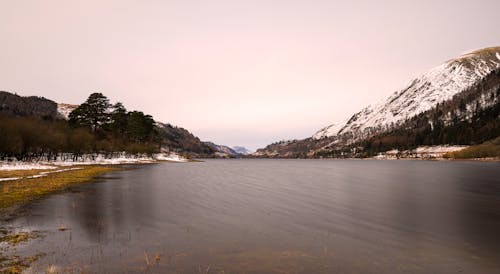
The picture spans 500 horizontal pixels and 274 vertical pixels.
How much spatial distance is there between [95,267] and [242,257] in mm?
7167

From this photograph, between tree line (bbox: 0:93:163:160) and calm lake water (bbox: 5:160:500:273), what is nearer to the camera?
calm lake water (bbox: 5:160:500:273)

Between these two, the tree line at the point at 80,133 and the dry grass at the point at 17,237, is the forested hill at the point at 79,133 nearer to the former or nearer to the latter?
the tree line at the point at 80,133

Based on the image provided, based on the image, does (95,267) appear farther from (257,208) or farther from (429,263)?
(257,208)

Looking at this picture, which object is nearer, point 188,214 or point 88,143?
point 188,214

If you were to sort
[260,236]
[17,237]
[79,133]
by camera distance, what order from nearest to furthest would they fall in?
[17,237] → [260,236] → [79,133]

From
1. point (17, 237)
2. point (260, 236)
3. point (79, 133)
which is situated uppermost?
point (79, 133)

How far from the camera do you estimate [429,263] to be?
15.6 m

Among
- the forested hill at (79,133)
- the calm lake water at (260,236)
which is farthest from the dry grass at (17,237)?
the forested hill at (79,133)

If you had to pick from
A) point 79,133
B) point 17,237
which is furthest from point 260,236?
point 79,133

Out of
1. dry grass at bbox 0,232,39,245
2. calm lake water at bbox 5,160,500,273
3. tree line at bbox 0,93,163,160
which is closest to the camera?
calm lake water at bbox 5,160,500,273

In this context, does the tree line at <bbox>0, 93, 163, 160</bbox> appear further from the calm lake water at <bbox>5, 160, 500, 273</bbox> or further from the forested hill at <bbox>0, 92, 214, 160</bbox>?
the calm lake water at <bbox>5, 160, 500, 273</bbox>

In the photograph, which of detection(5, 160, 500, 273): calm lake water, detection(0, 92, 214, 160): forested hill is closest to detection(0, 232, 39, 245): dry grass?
detection(5, 160, 500, 273): calm lake water

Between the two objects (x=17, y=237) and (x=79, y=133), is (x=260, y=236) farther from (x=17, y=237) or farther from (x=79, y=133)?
(x=79, y=133)

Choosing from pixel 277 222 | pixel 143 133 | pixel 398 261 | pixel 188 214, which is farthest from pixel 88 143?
pixel 398 261
